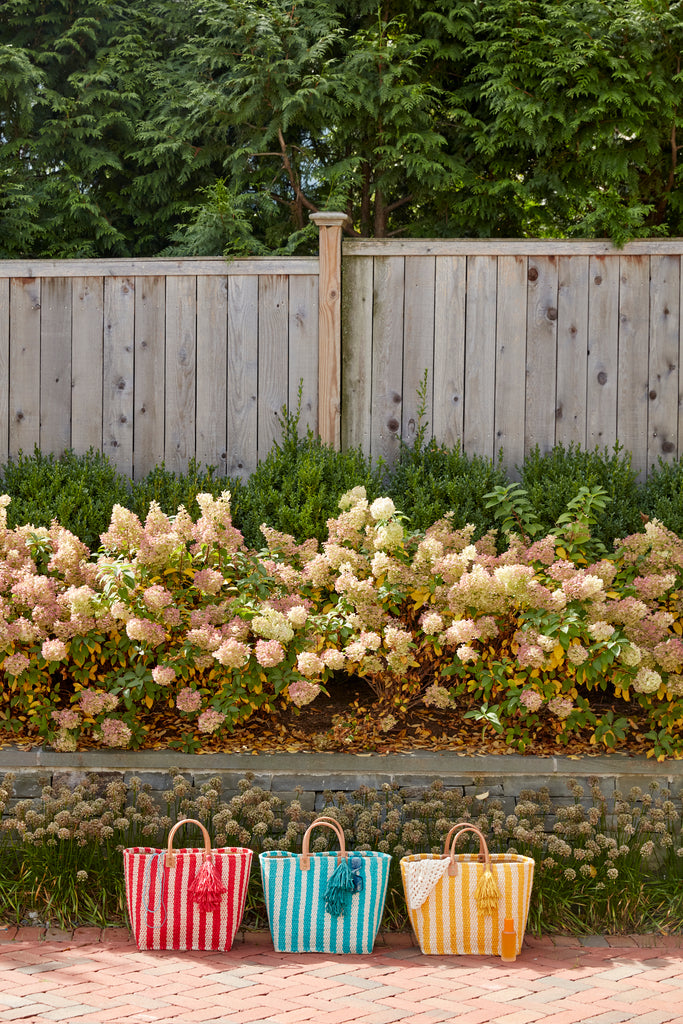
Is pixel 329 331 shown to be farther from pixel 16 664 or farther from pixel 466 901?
pixel 466 901

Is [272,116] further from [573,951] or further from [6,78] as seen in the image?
[573,951]

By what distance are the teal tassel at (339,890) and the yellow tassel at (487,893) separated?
1.19 feet

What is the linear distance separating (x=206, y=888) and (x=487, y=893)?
795 millimetres

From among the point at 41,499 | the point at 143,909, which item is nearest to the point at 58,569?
the point at 41,499

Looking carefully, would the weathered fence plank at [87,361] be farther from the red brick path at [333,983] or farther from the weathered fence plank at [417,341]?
the red brick path at [333,983]

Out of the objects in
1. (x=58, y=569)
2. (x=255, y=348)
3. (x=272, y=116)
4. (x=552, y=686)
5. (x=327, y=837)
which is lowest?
(x=327, y=837)

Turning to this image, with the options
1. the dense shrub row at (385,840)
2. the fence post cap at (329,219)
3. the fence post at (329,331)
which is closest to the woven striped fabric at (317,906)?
the dense shrub row at (385,840)

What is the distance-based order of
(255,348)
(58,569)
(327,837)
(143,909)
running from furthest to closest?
(255,348) < (58,569) < (327,837) < (143,909)

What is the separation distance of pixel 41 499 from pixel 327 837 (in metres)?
2.14

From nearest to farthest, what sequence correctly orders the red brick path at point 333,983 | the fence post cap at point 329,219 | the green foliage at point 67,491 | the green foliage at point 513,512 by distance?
the red brick path at point 333,983, the green foliage at point 513,512, the green foliage at point 67,491, the fence post cap at point 329,219

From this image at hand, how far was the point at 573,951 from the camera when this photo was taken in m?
2.97

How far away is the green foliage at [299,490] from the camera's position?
434 cm

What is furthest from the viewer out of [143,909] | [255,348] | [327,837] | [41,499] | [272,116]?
[272,116]

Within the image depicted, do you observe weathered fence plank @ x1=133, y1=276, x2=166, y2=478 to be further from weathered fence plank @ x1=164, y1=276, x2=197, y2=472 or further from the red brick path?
the red brick path
